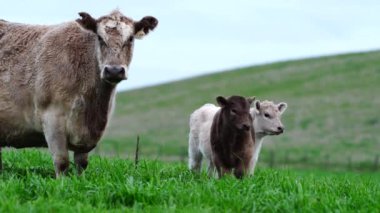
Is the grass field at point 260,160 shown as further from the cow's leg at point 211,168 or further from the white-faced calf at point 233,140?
the cow's leg at point 211,168

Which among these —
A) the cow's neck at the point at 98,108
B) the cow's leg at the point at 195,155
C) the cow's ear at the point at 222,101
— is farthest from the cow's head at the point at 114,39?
the cow's leg at the point at 195,155

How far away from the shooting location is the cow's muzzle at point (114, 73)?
10.4 metres

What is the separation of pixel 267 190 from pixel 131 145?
46.4m

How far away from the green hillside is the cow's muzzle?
29.8 m

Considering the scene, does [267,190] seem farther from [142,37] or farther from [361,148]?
[361,148]

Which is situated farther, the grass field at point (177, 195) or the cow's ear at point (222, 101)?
the cow's ear at point (222, 101)

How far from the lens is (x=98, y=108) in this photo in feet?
36.7

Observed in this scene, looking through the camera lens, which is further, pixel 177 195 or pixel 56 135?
pixel 56 135

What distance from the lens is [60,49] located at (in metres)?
11.4

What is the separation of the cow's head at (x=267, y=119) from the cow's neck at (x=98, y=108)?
15.7ft

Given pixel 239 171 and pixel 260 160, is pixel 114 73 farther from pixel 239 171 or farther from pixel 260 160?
pixel 260 160

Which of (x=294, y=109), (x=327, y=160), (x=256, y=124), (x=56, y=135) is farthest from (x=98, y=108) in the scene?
(x=294, y=109)

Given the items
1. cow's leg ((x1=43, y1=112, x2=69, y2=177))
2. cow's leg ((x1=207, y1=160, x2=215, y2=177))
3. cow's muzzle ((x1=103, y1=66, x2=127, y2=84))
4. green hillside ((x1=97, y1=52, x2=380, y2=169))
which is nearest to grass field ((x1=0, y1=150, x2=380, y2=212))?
cow's leg ((x1=43, y1=112, x2=69, y2=177))

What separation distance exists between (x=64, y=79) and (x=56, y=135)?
2.52 ft
